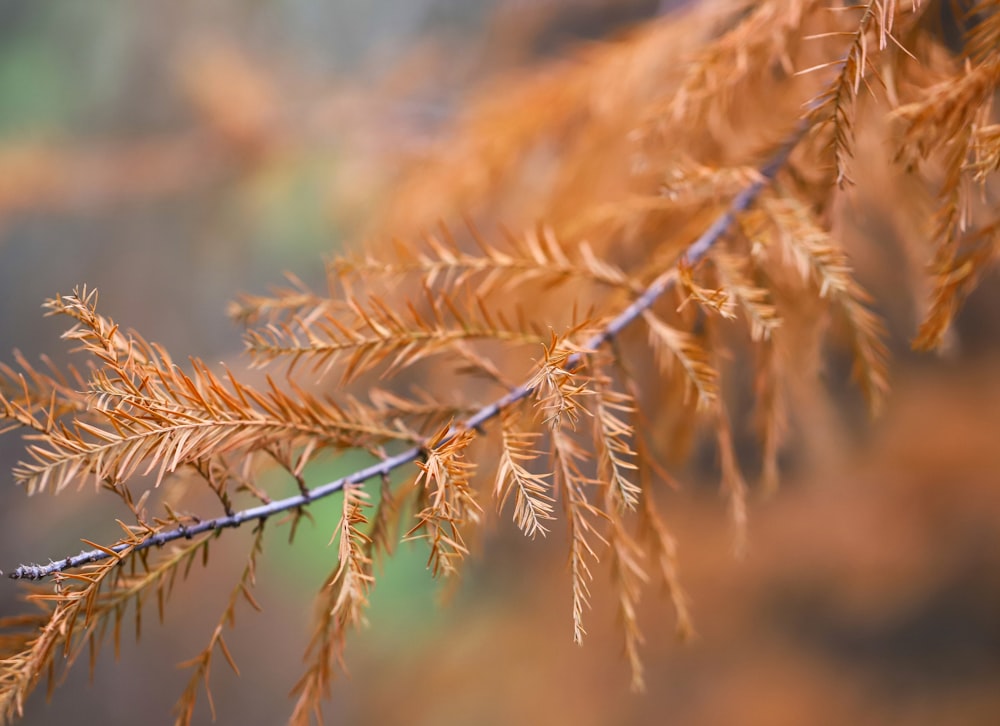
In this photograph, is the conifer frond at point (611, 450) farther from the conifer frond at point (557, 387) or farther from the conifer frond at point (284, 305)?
the conifer frond at point (284, 305)

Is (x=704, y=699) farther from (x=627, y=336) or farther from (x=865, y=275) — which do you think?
(x=627, y=336)

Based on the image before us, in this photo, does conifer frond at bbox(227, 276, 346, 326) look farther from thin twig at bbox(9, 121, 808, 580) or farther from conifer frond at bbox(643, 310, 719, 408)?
conifer frond at bbox(643, 310, 719, 408)

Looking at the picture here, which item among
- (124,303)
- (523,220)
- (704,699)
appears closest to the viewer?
(523,220)

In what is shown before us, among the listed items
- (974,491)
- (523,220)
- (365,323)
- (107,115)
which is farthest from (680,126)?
(107,115)

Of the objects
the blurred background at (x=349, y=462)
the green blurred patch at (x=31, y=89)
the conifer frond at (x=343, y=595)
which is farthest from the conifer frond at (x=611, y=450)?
the green blurred patch at (x=31, y=89)

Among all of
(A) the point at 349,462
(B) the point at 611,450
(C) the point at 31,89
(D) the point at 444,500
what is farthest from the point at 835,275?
(C) the point at 31,89

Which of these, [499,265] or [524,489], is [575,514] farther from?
[499,265]
